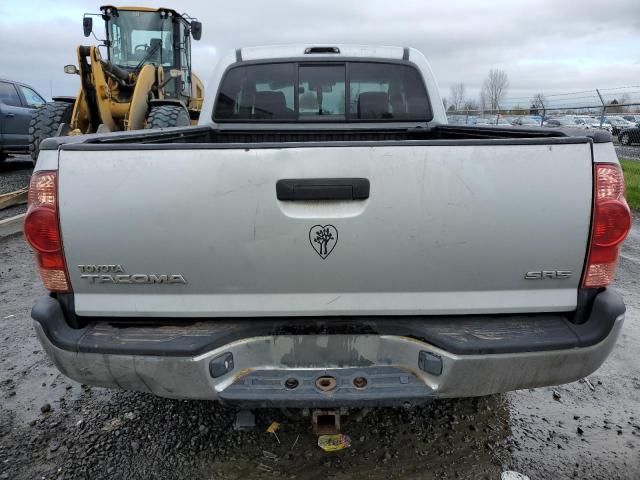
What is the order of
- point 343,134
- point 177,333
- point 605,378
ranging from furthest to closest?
point 343,134
point 605,378
point 177,333

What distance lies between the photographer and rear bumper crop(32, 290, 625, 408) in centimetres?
199

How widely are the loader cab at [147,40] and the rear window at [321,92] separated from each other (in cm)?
627

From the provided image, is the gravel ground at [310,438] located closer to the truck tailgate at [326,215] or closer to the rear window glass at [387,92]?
the truck tailgate at [326,215]

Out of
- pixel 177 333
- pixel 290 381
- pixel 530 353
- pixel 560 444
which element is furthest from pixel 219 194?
pixel 560 444

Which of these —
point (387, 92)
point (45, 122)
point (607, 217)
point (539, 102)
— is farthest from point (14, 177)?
point (539, 102)

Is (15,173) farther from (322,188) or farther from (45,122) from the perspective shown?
(322,188)

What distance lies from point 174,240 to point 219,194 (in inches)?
10.5

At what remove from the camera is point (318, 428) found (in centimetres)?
229

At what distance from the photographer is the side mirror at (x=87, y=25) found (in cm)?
925

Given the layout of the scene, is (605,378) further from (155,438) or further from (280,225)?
(155,438)

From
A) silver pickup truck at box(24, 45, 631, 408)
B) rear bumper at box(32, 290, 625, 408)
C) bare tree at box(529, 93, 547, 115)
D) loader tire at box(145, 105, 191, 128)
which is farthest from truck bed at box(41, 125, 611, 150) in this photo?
bare tree at box(529, 93, 547, 115)

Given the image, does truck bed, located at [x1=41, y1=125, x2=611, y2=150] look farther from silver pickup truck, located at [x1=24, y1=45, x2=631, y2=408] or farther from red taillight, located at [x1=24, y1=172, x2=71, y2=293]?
red taillight, located at [x1=24, y1=172, x2=71, y2=293]

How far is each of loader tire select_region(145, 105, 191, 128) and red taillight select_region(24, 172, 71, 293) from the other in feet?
20.3

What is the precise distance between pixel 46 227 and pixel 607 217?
2246 mm
